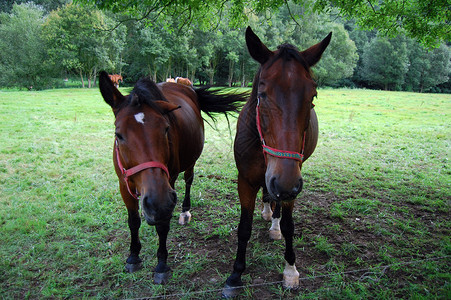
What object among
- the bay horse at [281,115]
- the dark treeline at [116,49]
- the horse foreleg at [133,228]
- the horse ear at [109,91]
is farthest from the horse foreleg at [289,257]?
the dark treeline at [116,49]

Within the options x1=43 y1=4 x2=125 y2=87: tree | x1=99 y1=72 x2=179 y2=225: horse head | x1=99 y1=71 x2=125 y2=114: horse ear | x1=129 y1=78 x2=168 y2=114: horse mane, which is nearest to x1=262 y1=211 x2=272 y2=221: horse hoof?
x1=99 y1=72 x2=179 y2=225: horse head

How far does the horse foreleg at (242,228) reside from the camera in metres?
2.56

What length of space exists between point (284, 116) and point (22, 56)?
36.2 meters

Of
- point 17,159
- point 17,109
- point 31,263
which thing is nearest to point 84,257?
point 31,263

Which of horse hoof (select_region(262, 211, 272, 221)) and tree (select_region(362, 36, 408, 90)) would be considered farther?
tree (select_region(362, 36, 408, 90))

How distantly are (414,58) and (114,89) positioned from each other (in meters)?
55.8

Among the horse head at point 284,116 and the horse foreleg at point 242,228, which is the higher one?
the horse head at point 284,116

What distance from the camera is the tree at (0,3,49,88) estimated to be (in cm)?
2750

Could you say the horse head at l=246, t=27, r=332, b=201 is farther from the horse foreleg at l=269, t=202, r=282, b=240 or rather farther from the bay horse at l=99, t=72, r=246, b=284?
the horse foreleg at l=269, t=202, r=282, b=240

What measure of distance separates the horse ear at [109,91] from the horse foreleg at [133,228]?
2.99ft

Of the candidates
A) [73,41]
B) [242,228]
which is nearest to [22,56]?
[73,41]

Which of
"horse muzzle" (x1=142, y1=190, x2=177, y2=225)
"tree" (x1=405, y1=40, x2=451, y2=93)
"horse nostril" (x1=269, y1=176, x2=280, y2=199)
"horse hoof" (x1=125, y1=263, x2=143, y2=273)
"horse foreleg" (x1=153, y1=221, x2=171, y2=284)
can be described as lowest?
"horse hoof" (x1=125, y1=263, x2=143, y2=273)

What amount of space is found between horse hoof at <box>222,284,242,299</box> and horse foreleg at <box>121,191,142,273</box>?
106 centimetres

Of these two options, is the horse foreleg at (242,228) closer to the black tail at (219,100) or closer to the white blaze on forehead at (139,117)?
the white blaze on forehead at (139,117)
